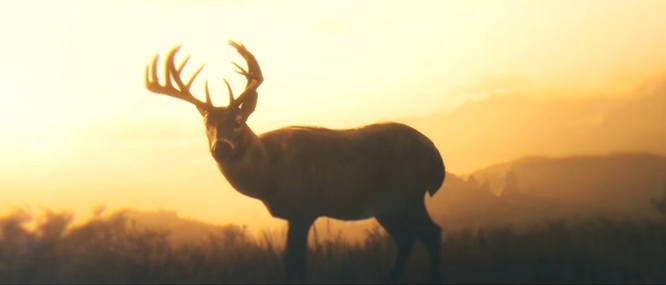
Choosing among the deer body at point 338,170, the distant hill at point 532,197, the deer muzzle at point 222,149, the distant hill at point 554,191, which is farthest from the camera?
the distant hill at point 554,191

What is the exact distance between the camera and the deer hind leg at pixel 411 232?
12.0 meters

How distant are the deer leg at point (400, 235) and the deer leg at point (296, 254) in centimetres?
110

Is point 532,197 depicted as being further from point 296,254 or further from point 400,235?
point 296,254

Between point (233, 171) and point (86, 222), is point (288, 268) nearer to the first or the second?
point (233, 171)

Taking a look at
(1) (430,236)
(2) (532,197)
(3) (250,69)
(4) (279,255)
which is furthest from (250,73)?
(2) (532,197)

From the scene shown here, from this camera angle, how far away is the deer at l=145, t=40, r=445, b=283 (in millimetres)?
11336

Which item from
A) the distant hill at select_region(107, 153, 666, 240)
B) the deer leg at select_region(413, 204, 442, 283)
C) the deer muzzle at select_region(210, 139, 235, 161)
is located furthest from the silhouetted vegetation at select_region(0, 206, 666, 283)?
the deer muzzle at select_region(210, 139, 235, 161)

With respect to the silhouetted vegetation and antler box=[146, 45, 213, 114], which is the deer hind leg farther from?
antler box=[146, 45, 213, 114]

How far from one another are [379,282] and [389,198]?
0.83 meters

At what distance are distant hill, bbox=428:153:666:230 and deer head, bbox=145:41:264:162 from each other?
10.2 feet

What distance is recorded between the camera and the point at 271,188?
452 inches

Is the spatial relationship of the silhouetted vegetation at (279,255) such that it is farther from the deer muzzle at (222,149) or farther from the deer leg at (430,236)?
the deer muzzle at (222,149)

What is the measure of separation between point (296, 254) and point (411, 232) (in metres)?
1.40

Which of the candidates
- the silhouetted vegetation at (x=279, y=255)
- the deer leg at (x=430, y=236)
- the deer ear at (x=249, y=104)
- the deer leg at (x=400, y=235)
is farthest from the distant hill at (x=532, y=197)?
the deer ear at (x=249, y=104)
